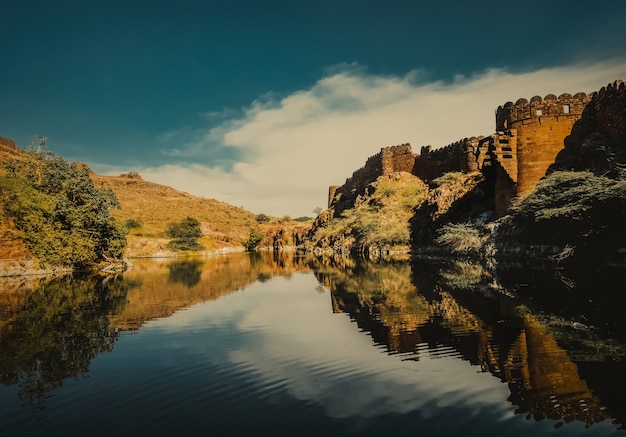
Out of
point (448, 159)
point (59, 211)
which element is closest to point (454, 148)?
point (448, 159)

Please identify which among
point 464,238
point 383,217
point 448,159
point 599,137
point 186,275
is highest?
point 448,159

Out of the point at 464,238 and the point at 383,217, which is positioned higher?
the point at 383,217

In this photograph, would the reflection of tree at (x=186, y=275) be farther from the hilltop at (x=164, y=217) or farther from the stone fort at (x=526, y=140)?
the hilltop at (x=164, y=217)

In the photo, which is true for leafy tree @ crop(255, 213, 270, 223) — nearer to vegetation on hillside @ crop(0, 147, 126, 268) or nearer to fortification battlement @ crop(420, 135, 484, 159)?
fortification battlement @ crop(420, 135, 484, 159)

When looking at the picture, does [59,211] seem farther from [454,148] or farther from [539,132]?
[454,148]

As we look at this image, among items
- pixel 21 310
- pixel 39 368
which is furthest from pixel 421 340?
pixel 21 310

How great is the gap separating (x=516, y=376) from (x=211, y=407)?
16.0 feet

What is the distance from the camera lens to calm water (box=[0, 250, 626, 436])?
524 cm

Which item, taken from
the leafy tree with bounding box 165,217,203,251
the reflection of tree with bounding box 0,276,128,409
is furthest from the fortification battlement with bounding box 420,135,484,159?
the leafy tree with bounding box 165,217,203,251

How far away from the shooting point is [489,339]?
8773 mm

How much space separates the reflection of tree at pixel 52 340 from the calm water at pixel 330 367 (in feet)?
0.18

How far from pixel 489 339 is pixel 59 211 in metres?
35.1

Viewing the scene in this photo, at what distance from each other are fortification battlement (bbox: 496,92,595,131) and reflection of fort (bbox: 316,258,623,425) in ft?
70.5

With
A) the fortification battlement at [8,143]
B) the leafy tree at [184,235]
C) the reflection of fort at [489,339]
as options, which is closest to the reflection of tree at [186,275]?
the reflection of fort at [489,339]
